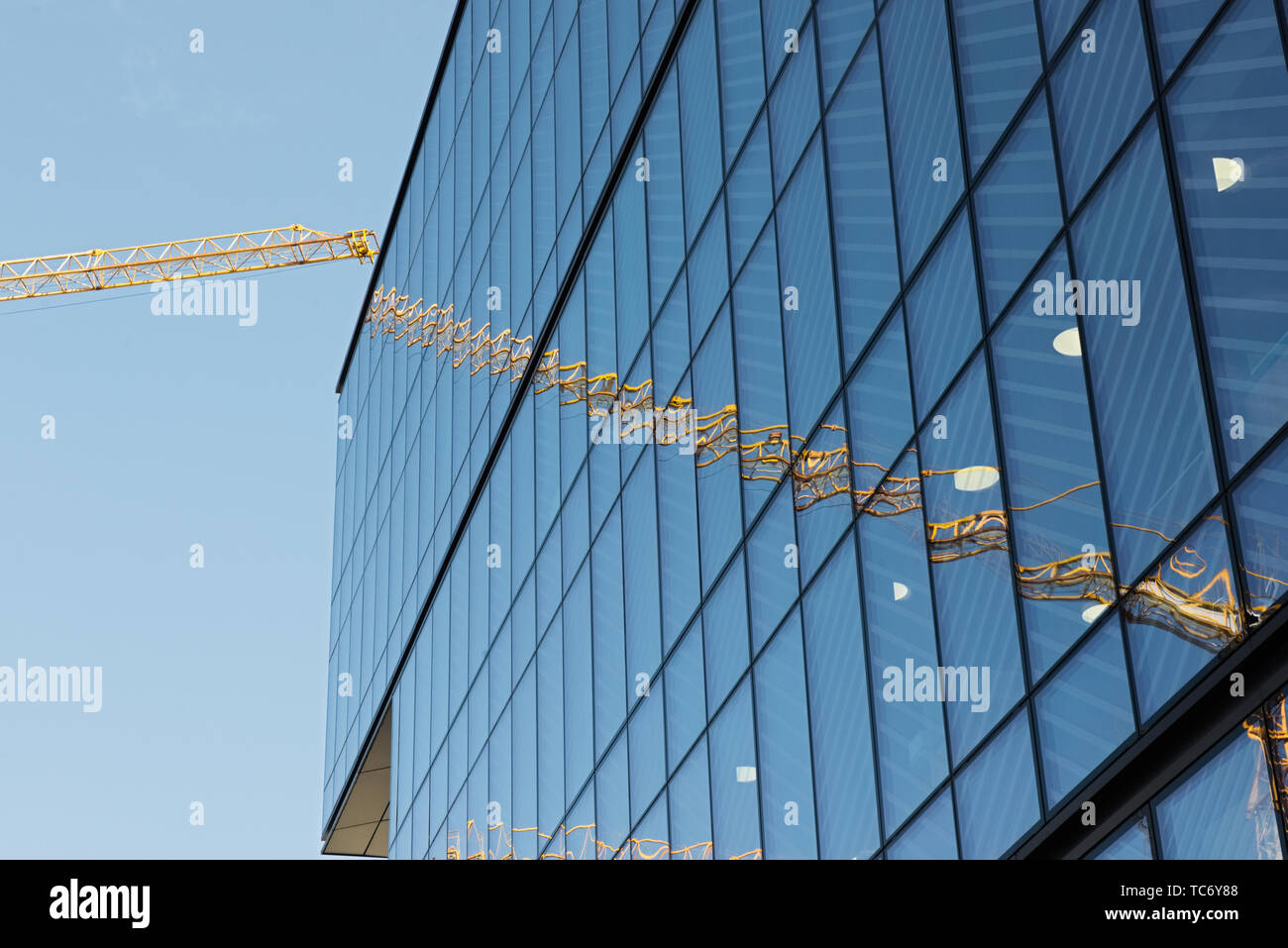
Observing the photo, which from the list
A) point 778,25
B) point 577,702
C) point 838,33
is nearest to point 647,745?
point 577,702

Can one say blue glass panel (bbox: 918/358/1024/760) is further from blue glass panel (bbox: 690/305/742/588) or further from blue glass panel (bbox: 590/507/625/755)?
blue glass panel (bbox: 590/507/625/755)

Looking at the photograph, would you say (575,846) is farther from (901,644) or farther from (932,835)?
(932,835)

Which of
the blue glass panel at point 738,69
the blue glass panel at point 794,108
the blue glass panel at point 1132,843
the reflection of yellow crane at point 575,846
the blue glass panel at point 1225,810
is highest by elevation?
the blue glass panel at point 738,69

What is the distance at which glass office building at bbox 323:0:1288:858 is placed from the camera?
42.7ft

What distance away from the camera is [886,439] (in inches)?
712

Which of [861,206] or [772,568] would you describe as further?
[772,568]

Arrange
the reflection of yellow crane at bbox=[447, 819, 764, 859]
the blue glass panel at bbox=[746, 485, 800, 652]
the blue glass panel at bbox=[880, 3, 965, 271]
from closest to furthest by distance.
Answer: the blue glass panel at bbox=[880, 3, 965, 271]
the blue glass panel at bbox=[746, 485, 800, 652]
the reflection of yellow crane at bbox=[447, 819, 764, 859]

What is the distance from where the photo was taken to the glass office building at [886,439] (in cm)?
1301

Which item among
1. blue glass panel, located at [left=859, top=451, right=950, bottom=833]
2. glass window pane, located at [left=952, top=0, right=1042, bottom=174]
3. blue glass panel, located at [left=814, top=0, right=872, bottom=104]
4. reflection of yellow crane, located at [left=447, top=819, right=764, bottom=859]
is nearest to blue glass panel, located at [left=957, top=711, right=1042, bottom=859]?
blue glass panel, located at [left=859, top=451, right=950, bottom=833]

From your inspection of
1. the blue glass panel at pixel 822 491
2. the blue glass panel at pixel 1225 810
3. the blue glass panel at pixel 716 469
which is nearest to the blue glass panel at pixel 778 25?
the blue glass panel at pixel 716 469

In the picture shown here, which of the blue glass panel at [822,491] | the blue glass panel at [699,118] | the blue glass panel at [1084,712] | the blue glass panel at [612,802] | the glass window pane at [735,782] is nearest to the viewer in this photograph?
the blue glass panel at [1084,712]

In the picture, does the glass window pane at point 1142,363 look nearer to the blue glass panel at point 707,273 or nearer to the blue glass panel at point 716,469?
the blue glass panel at point 716,469
